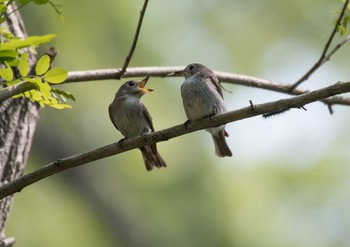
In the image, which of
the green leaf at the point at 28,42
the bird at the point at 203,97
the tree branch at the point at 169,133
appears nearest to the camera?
the green leaf at the point at 28,42

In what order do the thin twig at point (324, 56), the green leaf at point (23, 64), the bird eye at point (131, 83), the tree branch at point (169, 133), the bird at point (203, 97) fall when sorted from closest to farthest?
1. the green leaf at point (23, 64)
2. the tree branch at point (169, 133)
3. the thin twig at point (324, 56)
4. the bird at point (203, 97)
5. the bird eye at point (131, 83)

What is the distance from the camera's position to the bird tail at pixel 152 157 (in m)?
5.94

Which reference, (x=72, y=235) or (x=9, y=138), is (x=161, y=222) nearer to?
(x=72, y=235)

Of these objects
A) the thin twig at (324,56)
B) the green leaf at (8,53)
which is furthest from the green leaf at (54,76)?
the thin twig at (324,56)

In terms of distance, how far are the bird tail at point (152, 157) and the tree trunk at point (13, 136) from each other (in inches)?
44.0

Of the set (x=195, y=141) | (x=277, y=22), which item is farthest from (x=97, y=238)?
(x=277, y=22)

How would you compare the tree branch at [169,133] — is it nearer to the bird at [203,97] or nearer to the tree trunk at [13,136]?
the tree trunk at [13,136]

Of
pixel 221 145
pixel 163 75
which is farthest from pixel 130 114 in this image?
pixel 163 75

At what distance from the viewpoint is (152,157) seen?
19.6 feet

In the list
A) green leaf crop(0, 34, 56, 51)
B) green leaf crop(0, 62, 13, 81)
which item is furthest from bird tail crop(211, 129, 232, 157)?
green leaf crop(0, 34, 56, 51)

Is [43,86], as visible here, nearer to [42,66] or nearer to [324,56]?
[42,66]

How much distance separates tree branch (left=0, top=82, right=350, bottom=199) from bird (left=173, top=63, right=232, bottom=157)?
1141 mm

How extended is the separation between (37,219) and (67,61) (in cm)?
275

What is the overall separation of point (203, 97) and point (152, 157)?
818 mm
